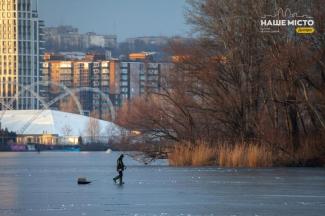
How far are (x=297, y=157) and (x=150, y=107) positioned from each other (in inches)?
452

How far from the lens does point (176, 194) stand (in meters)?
52.6

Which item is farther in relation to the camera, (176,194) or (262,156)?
(262,156)

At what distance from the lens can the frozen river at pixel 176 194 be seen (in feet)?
145

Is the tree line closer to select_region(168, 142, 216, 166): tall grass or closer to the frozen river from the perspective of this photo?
select_region(168, 142, 216, 166): tall grass

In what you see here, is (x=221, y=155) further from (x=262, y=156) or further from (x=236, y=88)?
(x=236, y=88)

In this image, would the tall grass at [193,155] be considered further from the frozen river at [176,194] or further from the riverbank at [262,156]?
the frozen river at [176,194]

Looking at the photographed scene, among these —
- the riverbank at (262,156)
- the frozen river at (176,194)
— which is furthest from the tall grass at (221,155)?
the frozen river at (176,194)

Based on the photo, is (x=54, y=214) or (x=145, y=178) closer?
(x=54, y=214)

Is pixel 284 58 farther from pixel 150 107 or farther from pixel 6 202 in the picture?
pixel 6 202

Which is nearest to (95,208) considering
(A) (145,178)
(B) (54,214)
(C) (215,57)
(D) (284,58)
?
(B) (54,214)

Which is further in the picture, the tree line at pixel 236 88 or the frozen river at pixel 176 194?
the tree line at pixel 236 88

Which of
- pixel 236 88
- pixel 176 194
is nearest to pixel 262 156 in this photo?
pixel 236 88

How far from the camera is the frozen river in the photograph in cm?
4406

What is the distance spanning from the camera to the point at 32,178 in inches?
2827
